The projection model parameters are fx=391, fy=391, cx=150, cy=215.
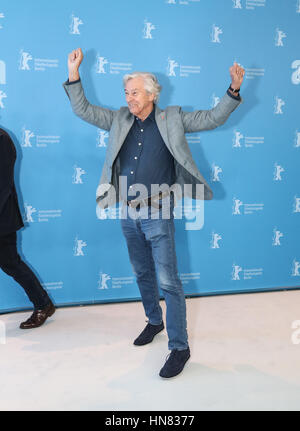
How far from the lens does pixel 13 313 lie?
2893 mm

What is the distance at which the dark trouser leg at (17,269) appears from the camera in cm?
246

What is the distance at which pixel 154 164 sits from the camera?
2059 mm

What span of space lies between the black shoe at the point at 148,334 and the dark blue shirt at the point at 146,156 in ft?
2.86

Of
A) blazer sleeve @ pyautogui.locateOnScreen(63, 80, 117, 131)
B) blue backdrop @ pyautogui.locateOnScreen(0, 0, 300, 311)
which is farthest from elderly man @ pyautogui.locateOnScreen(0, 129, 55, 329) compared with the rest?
blazer sleeve @ pyautogui.locateOnScreen(63, 80, 117, 131)

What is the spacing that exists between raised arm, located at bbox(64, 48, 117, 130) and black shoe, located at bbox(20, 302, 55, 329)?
4.34 feet

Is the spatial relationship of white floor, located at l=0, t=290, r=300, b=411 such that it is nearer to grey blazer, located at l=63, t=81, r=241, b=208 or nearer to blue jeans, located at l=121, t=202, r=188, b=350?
blue jeans, located at l=121, t=202, r=188, b=350

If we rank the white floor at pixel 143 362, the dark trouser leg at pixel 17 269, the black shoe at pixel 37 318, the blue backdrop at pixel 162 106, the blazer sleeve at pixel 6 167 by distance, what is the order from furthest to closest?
the blue backdrop at pixel 162 106, the black shoe at pixel 37 318, the dark trouser leg at pixel 17 269, the blazer sleeve at pixel 6 167, the white floor at pixel 143 362

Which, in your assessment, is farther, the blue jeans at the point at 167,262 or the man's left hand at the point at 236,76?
the blue jeans at the point at 167,262

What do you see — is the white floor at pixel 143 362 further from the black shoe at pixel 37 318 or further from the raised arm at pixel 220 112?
the raised arm at pixel 220 112

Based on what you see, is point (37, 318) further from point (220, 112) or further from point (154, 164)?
point (220, 112)

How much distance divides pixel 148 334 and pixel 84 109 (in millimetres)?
1386

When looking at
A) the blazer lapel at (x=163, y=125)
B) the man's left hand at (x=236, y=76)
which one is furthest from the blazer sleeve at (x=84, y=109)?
the man's left hand at (x=236, y=76)

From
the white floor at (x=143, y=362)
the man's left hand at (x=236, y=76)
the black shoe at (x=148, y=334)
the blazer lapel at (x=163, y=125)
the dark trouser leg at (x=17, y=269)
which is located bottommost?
the white floor at (x=143, y=362)
